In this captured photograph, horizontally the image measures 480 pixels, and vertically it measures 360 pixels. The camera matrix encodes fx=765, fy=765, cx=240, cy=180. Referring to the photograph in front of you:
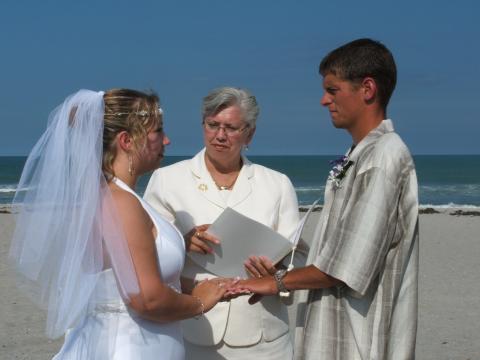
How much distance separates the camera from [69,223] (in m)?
3.27

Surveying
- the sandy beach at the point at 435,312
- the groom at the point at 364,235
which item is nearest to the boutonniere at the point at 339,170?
the groom at the point at 364,235

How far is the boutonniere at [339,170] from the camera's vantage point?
3.30 m

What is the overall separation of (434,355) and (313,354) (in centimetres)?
490

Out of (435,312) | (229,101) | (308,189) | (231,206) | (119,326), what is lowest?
(308,189)

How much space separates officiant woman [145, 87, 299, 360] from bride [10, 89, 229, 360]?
2.62 ft

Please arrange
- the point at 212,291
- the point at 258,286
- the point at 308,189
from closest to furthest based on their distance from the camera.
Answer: the point at 258,286 → the point at 212,291 → the point at 308,189

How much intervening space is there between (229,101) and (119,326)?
1570 mm

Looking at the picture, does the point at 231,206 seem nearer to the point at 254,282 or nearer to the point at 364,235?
the point at 254,282

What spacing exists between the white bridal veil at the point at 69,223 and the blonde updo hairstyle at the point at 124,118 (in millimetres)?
65

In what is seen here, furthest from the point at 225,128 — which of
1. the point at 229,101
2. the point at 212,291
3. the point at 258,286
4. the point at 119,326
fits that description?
the point at 119,326

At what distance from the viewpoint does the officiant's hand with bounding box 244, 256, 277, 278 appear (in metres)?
3.98

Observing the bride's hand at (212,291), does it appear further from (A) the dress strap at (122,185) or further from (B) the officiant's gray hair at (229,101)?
(B) the officiant's gray hair at (229,101)

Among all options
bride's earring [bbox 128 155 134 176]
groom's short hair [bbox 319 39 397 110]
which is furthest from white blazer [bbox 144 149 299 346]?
groom's short hair [bbox 319 39 397 110]

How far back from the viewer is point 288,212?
4.53m
